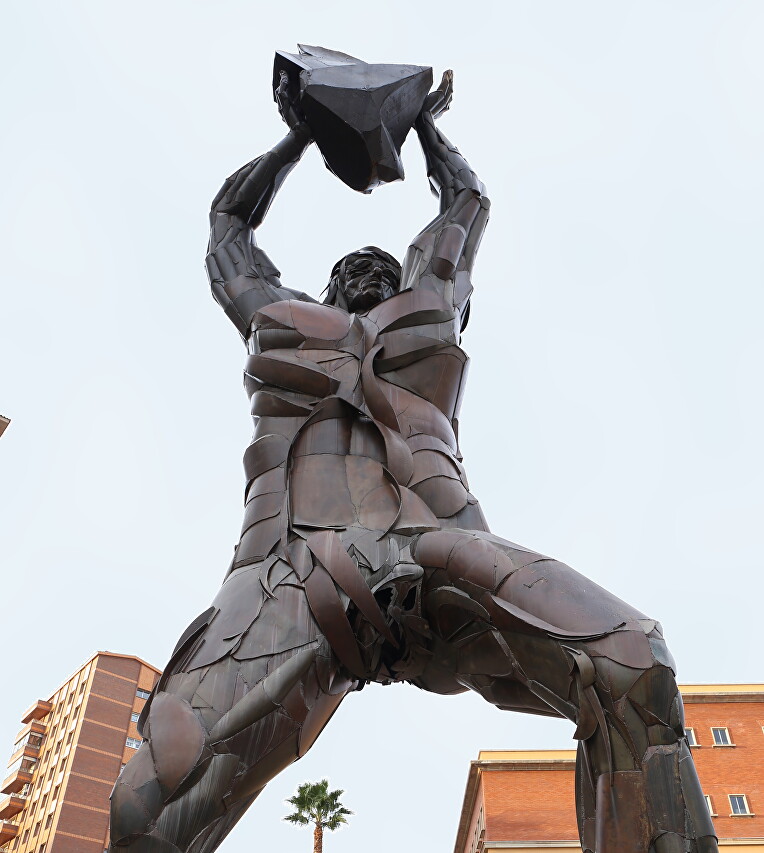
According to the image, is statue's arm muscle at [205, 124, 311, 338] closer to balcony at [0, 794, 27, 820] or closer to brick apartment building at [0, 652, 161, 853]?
brick apartment building at [0, 652, 161, 853]

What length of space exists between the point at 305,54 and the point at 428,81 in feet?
3.81

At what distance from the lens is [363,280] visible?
27.1ft

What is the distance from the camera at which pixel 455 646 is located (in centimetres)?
590

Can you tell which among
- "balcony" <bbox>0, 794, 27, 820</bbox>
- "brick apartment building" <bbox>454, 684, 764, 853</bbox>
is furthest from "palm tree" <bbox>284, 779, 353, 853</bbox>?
"balcony" <bbox>0, 794, 27, 820</bbox>

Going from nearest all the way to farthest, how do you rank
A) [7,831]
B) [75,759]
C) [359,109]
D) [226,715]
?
[226,715] → [359,109] → [75,759] → [7,831]

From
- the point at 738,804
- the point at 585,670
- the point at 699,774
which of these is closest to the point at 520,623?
the point at 585,670

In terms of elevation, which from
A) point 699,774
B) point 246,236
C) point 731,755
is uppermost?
point 731,755

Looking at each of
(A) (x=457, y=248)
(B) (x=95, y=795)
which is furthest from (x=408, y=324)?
(B) (x=95, y=795)

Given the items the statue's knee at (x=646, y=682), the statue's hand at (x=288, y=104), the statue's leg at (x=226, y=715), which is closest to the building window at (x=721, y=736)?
the statue's hand at (x=288, y=104)

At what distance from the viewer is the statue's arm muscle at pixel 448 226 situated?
7.82 meters

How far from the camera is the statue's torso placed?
6.26 meters

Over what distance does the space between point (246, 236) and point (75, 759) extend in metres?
45.3

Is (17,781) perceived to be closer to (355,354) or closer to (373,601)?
(355,354)

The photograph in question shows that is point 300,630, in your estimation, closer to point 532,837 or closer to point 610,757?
point 610,757
